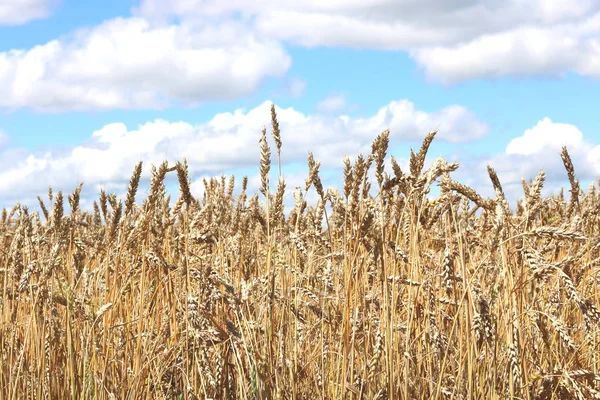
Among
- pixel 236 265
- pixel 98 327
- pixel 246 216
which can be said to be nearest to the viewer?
pixel 98 327

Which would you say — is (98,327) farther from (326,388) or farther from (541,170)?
(541,170)

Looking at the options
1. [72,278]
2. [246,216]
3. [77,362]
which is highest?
[246,216]

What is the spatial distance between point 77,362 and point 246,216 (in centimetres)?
185

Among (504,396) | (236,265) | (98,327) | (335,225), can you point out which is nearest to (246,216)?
(236,265)

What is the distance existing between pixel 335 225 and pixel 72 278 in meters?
1.41

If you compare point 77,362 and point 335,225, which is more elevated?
point 335,225

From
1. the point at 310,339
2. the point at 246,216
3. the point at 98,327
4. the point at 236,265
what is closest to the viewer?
the point at 98,327

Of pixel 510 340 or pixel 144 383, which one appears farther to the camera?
pixel 144 383

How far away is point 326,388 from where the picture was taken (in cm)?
295

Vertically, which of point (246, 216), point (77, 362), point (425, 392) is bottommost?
point (425, 392)

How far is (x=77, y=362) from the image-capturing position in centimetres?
294

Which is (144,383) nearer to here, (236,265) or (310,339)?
(310,339)

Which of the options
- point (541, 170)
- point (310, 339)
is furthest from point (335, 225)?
point (541, 170)

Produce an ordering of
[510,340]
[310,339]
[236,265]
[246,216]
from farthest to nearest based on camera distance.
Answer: [246,216], [236,265], [310,339], [510,340]
